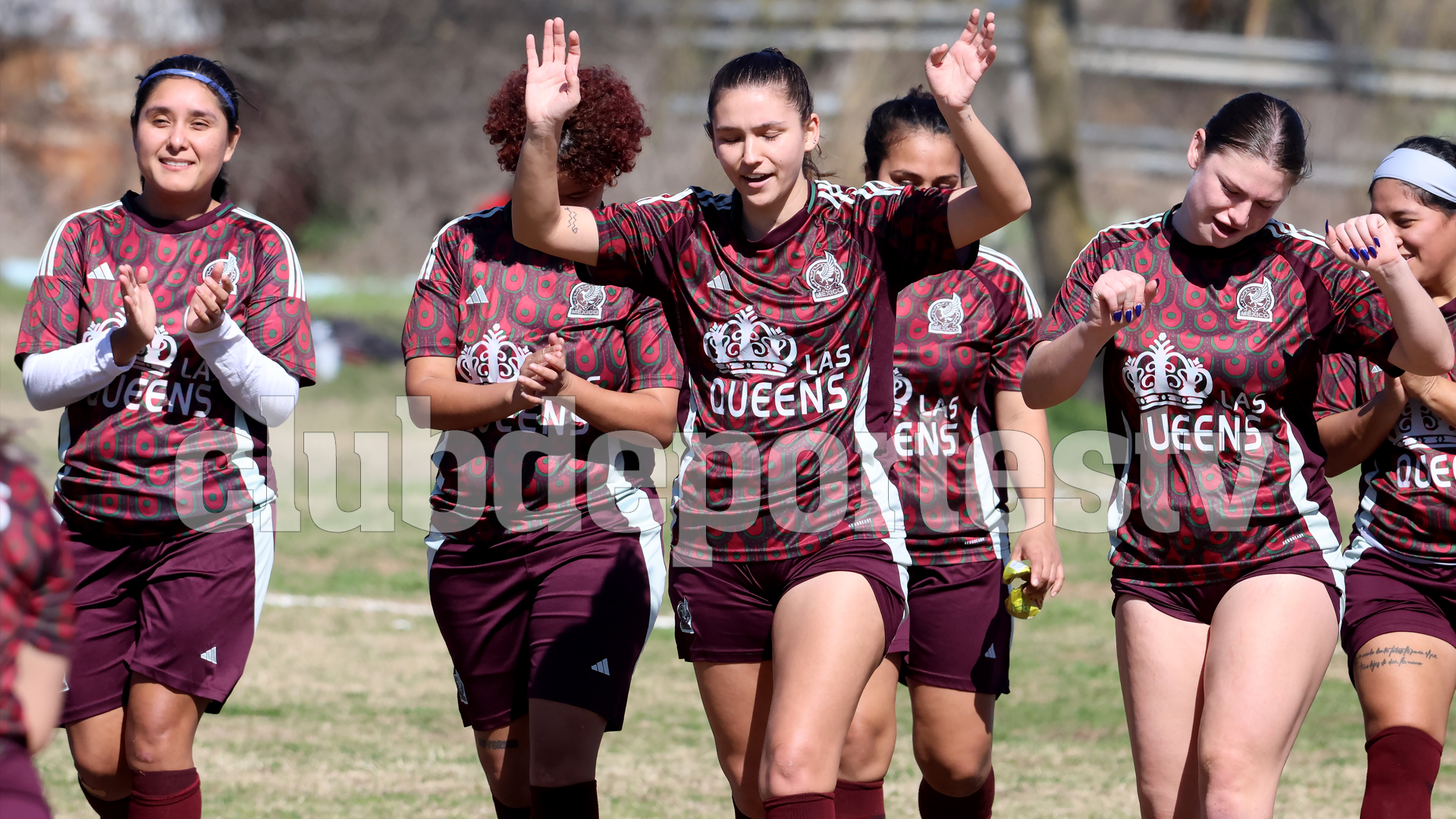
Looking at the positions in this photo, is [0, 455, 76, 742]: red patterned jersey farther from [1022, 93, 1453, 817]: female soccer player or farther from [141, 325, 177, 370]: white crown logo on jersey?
[1022, 93, 1453, 817]: female soccer player

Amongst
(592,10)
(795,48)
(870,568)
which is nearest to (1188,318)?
(870,568)

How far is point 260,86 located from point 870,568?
21179 millimetres

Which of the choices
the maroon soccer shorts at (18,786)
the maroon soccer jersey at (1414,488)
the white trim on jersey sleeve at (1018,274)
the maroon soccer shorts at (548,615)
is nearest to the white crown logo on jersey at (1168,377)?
the maroon soccer jersey at (1414,488)

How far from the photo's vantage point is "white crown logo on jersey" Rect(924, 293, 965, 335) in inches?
180

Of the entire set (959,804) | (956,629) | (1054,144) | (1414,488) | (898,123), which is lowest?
(959,804)

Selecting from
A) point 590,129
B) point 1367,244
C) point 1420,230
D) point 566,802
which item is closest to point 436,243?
point 590,129

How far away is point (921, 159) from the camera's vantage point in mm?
4672

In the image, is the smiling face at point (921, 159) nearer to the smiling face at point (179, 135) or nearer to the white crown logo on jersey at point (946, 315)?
the white crown logo on jersey at point (946, 315)

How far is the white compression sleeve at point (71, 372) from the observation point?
3.97 m

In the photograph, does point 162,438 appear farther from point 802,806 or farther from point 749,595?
point 802,806

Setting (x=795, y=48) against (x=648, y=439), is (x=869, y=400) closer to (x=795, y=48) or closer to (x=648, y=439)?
(x=648, y=439)

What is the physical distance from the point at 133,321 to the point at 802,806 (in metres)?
2.02

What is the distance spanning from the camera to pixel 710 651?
12.7 feet

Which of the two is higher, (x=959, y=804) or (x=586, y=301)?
(x=586, y=301)
